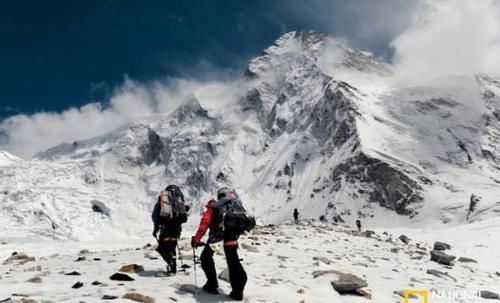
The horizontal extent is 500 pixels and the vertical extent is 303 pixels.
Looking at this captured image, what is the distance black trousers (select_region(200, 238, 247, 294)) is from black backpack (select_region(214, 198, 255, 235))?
46 cm

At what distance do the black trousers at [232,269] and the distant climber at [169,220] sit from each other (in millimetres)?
1887

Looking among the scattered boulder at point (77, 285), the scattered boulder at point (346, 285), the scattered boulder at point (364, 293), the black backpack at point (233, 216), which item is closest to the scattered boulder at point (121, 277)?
the scattered boulder at point (77, 285)

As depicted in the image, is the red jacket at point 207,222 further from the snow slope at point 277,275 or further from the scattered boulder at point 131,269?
the scattered boulder at point 131,269

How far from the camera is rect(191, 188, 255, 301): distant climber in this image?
43.4 feet

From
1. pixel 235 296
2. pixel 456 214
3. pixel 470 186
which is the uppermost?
pixel 470 186

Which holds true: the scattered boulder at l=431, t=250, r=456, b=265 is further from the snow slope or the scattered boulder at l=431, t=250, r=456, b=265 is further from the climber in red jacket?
the climber in red jacket

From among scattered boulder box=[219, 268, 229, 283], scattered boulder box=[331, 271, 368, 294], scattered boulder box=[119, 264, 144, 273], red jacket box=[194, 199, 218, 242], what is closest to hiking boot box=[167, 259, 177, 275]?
scattered boulder box=[119, 264, 144, 273]

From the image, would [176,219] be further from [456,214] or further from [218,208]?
[456,214]

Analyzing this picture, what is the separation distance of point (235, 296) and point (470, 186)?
198 metres

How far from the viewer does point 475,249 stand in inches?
1246

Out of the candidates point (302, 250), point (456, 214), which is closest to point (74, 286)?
point (302, 250)

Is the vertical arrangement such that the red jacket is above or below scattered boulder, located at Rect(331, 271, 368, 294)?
above

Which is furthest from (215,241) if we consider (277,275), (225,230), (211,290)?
(277,275)

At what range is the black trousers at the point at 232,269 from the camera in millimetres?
13016
